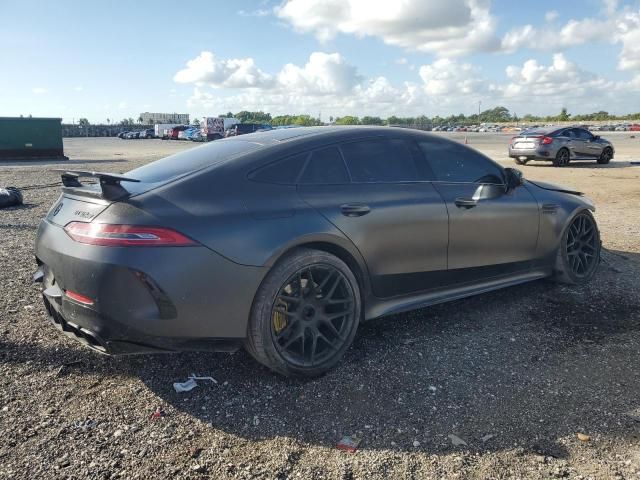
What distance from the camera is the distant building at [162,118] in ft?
323

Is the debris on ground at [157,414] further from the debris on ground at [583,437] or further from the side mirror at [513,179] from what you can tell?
the side mirror at [513,179]

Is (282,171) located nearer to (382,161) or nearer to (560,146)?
(382,161)

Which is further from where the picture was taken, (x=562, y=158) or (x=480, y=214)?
(x=562, y=158)

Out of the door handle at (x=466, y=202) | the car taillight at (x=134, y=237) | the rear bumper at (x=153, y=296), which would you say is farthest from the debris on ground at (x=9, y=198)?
the door handle at (x=466, y=202)

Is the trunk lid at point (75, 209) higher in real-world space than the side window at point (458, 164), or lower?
lower

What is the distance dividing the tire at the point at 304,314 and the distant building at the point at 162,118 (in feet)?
321

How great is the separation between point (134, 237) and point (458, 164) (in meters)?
2.67

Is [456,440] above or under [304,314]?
under

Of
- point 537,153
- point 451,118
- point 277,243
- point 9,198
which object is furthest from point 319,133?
point 451,118

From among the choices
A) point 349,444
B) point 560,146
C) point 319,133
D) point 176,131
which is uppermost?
point 176,131

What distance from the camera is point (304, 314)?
10.8 ft

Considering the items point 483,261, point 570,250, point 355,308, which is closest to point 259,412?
point 355,308

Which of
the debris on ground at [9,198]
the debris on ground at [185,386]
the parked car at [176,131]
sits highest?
the parked car at [176,131]

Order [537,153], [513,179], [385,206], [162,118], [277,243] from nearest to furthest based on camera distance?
[277,243]
[385,206]
[513,179]
[537,153]
[162,118]
